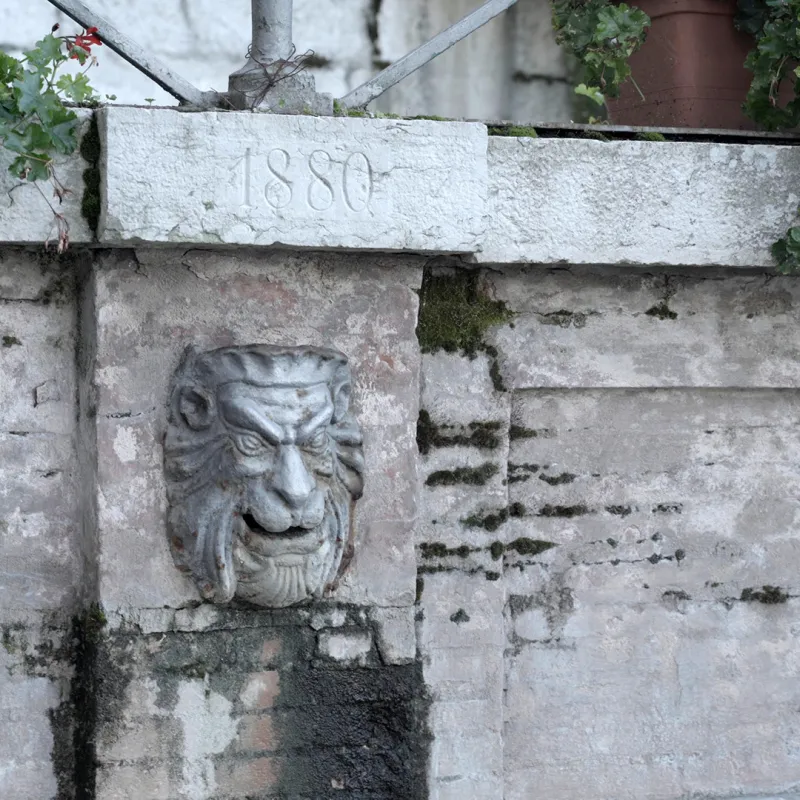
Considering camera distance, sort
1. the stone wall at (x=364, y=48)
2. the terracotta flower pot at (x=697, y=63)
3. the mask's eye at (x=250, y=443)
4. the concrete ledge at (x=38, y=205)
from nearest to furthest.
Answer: the concrete ledge at (x=38, y=205) → the mask's eye at (x=250, y=443) → the terracotta flower pot at (x=697, y=63) → the stone wall at (x=364, y=48)

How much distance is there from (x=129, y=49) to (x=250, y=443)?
87 cm

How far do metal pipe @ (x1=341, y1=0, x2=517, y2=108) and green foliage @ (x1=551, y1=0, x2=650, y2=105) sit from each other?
29 cm

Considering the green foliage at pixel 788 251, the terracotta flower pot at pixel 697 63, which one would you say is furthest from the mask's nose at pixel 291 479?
the terracotta flower pot at pixel 697 63

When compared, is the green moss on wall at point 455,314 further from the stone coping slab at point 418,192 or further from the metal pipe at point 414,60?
the metal pipe at point 414,60

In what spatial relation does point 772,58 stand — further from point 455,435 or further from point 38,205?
point 38,205

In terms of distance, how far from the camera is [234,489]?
269 cm

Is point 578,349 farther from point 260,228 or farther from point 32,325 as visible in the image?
point 32,325

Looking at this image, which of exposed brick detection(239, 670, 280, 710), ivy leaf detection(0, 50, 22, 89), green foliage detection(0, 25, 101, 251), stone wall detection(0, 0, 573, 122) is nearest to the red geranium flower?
green foliage detection(0, 25, 101, 251)

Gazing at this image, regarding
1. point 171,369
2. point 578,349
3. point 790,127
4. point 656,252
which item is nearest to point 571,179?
point 656,252

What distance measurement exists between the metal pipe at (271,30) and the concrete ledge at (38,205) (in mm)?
431

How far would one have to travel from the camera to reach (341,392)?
2.80 m

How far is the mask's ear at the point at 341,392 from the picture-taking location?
279 centimetres

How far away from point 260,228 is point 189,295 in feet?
0.78

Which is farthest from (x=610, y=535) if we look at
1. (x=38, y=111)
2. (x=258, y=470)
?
(x=38, y=111)
